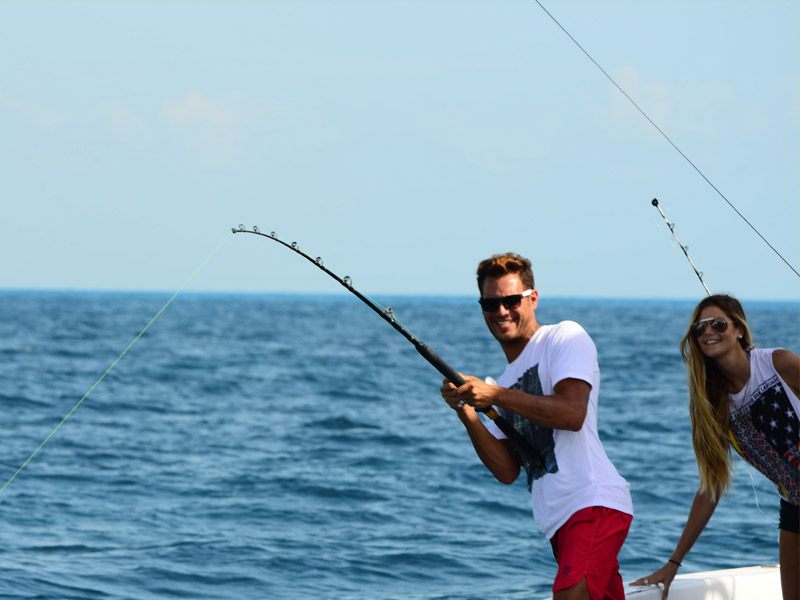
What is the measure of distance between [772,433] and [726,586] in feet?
3.63

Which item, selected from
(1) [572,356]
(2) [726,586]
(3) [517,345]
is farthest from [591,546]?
(2) [726,586]

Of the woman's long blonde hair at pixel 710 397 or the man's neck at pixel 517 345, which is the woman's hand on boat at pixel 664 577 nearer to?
the woman's long blonde hair at pixel 710 397

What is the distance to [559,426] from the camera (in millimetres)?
3348

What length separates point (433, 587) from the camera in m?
7.41

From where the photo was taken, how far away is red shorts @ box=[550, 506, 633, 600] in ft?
11.1

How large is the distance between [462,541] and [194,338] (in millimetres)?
34203

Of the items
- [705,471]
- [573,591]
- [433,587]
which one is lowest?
[433,587]

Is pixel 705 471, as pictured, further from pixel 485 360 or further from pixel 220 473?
pixel 485 360

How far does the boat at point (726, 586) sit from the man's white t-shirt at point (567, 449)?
1.08 metres

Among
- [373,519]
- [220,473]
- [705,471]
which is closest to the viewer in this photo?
[705,471]

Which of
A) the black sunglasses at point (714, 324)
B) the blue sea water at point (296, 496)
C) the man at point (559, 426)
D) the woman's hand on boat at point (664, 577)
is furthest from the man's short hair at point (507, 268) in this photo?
the blue sea water at point (296, 496)

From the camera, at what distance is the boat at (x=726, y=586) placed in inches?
176

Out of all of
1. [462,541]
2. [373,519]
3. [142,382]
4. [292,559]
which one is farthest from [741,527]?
[142,382]

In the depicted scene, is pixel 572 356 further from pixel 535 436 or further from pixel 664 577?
pixel 664 577
